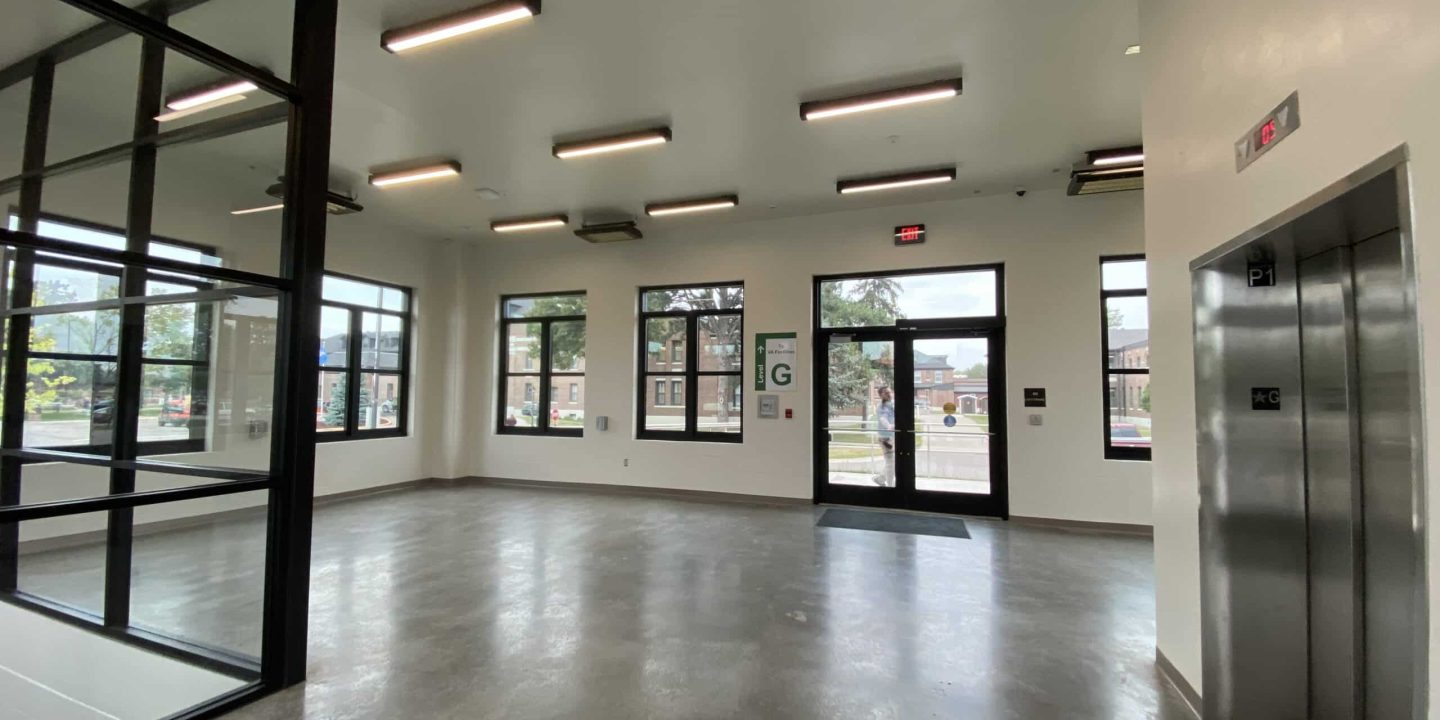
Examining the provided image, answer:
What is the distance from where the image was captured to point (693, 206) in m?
6.19

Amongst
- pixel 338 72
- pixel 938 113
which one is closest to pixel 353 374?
pixel 338 72

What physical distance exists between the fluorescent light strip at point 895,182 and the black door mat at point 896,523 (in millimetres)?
3497

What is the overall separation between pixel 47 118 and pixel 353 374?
15.2 ft

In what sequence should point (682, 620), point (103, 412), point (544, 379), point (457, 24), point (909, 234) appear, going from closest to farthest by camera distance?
point (103, 412), point (457, 24), point (682, 620), point (909, 234), point (544, 379)

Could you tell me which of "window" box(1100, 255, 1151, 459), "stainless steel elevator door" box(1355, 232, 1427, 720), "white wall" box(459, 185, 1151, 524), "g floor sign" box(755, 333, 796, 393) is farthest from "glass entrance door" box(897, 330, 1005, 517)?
"stainless steel elevator door" box(1355, 232, 1427, 720)

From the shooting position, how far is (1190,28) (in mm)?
2291

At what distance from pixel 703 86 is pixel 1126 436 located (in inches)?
213

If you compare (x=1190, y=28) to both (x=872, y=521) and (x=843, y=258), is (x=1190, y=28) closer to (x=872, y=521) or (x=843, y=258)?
(x=843, y=258)

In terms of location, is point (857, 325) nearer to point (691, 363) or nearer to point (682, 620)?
point (691, 363)

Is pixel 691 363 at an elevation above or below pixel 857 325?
below

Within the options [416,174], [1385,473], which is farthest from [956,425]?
[416,174]

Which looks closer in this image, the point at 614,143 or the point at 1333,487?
the point at 1333,487

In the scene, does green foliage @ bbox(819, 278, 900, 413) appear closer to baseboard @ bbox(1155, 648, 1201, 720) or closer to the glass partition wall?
baseboard @ bbox(1155, 648, 1201, 720)

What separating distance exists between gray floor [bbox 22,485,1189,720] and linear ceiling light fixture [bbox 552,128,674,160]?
138 inches
